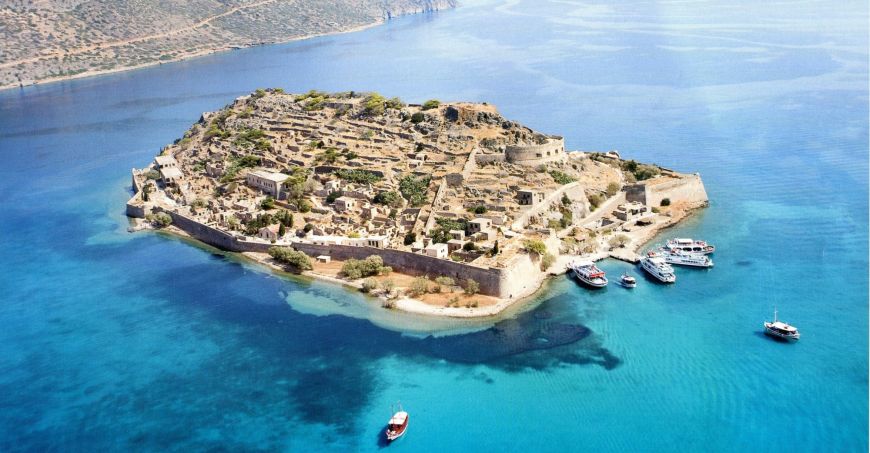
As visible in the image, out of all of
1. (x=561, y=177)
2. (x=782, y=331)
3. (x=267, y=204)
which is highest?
(x=561, y=177)

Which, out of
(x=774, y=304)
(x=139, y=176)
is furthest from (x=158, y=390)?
(x=139, y=176)

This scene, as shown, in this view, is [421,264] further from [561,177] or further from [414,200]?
[561,177]

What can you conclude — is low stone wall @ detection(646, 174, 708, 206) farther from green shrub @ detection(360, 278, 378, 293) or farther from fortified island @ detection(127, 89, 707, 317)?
green shrub @ detection(360, 278, 378, 293)

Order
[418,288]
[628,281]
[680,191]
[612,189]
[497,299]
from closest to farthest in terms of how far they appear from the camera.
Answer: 1. [497,299]
2. [418,288]
3. [628,281]
4. [612,189]
5. [680,191]

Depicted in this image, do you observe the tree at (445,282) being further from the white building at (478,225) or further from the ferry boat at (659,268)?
the ferry boat at (659,268)

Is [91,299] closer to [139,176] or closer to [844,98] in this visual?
[139,176]

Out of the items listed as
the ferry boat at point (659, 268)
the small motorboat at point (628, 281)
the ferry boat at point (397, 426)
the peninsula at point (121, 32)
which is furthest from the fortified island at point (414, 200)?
the peninsula at point (121, 32)

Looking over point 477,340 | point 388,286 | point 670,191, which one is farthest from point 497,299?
point 670,191
